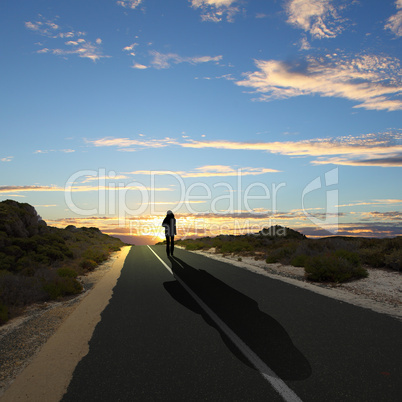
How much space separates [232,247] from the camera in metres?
30.3

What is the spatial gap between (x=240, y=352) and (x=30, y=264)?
44.0 feet

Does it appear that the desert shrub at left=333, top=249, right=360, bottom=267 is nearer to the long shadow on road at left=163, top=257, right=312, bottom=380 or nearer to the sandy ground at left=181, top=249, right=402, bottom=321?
the sandy ground at left=181, top=249, right=402, bottom=321

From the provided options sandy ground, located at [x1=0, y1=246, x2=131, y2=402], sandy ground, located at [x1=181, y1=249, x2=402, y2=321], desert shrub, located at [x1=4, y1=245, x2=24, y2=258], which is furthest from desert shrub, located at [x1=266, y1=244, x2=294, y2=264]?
desert shrub, located at [x1=4, y1=245, x2=24, y2=258]

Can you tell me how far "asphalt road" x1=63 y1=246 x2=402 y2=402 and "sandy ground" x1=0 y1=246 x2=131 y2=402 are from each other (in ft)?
0.83

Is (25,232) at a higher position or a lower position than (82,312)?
higher

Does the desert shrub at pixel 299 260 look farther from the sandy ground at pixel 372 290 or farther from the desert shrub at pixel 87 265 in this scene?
the desert shrub at pixel 87 265

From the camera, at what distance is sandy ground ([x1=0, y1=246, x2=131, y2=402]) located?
4.62m

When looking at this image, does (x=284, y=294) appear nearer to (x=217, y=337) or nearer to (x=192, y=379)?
(x=217, y=337)

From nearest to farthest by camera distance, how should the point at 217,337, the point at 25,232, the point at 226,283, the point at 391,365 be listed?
the point at 391,365, the point at 217,337, the point at 226,283, the point at 25,232

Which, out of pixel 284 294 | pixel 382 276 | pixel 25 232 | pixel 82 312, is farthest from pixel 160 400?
pixel 25 232

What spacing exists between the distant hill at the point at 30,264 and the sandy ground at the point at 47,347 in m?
0.78

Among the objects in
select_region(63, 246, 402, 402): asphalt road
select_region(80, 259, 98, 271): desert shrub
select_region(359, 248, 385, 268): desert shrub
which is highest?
select_region(359, 248, 385, 268): desert shrub

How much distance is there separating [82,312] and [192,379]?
5.03 m

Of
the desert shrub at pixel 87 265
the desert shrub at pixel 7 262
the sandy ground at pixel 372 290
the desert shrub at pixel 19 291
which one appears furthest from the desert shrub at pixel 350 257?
the desert shrub at pixel 7 262
